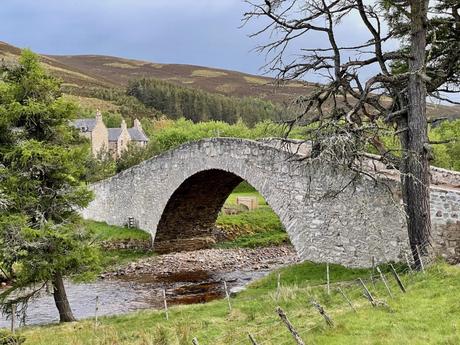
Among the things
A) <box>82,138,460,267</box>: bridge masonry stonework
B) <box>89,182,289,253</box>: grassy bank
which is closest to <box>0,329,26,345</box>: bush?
<box>82,138,460,267</box>: bridge masonry stonework

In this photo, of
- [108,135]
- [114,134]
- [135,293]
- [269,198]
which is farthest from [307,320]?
[114,134]

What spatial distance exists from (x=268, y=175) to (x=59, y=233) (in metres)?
7.94

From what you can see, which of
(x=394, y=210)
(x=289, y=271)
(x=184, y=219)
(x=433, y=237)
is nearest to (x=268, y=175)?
(x=289, y=271)

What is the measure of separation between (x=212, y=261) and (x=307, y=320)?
689 inches

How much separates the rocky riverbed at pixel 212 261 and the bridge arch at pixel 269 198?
104 inches

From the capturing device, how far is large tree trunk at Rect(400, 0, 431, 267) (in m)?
12.8

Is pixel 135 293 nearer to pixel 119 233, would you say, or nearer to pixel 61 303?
pixel 61 303

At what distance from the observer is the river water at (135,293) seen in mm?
18625

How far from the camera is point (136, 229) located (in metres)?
32.1

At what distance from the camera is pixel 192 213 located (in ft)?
103

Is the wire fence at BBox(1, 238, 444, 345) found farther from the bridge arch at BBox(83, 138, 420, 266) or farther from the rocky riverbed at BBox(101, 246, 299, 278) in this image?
the rocky riverbed at BBox(101, 246, 299, 278)

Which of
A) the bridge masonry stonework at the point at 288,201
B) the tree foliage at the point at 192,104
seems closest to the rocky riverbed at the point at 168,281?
the bridge masonry stonework at the point at 288,201

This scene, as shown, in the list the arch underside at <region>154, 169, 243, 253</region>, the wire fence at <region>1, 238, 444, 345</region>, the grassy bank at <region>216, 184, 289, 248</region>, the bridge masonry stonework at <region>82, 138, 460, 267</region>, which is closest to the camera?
the wire fence at <region>1, 238, 444, 345</region>

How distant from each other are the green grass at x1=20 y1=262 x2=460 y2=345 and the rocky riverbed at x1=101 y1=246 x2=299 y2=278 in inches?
376
